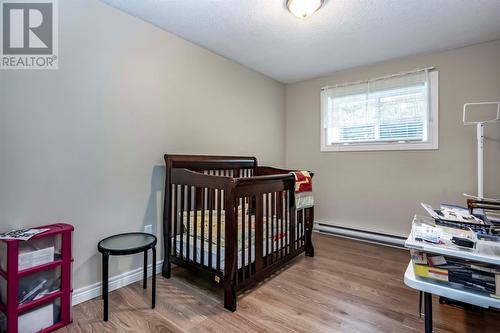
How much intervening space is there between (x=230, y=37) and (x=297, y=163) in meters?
1.97

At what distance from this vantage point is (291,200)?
2.20 m

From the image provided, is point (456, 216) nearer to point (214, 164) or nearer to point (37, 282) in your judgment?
point (214, 164)

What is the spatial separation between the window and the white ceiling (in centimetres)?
33

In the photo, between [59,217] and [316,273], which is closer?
[59,217]

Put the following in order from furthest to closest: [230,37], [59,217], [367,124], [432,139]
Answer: [367,124] → [432,139] → [230,37] → [59,217]

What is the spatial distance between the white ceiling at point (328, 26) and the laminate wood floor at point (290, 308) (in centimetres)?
214

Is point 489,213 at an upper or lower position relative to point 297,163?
lower

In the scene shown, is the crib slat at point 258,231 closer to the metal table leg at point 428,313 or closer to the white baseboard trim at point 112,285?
the white baseboard trim at point 112,285

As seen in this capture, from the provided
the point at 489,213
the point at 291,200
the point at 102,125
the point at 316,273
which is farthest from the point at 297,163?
the point at 102,125

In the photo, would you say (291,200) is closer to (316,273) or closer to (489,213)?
(316,273)

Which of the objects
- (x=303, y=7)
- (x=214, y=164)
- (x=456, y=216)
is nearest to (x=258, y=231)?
(x=214, y=164)

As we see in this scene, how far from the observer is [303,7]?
1729 millimetres
